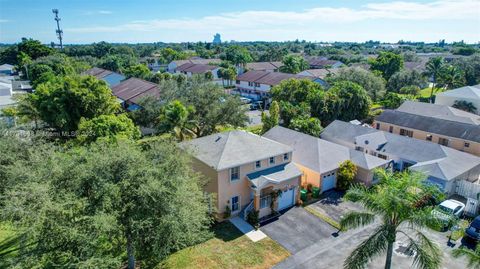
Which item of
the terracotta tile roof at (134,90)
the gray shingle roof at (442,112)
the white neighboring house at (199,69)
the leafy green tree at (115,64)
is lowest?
the gray shingle roof at (442,112)

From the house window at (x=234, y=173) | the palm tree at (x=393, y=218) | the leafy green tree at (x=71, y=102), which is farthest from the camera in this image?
the leafy green tree at (x=71, y=102)

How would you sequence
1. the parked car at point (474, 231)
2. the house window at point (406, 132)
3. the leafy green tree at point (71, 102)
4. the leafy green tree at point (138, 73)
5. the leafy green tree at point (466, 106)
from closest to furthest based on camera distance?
the parked car at point (474, 231) < the leafy green tree at point (71, 102) < the house window at point (406, 132) < the leafy green tree at point (466, 106) < the leafy green tree at point (138, 73)

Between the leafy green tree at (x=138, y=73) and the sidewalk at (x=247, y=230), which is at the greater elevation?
the leafy green tree at (x=138, y=73)

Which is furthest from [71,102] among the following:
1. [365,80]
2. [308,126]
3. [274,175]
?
[365,80]

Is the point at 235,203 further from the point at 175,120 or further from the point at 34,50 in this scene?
the point at 34,50

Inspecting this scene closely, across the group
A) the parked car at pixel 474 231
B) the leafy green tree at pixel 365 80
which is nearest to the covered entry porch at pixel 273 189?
the parked car at pixel 474 231

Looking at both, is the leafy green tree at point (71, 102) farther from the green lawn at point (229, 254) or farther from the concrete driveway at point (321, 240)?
the concrete driveway at point (321, 240)

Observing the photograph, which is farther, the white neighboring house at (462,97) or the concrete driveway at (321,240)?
the white neighboring house at (462,97)
